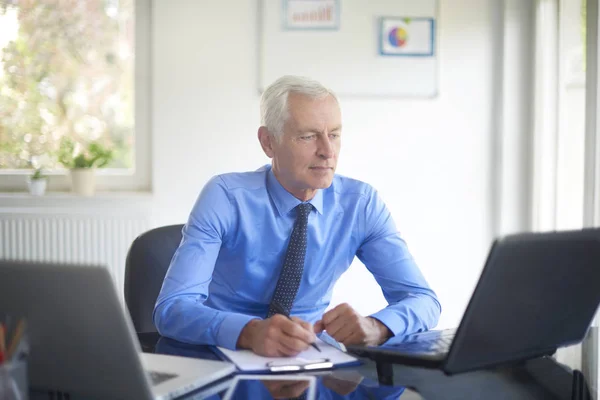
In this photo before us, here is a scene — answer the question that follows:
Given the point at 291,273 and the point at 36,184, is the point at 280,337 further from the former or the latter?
the point at 36,184

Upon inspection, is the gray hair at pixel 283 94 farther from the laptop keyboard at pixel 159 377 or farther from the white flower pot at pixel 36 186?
the white flower pot at pixel 36 186

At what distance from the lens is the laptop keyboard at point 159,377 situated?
1.09 meters

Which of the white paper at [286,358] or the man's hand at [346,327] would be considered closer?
the white paper at [286,358]

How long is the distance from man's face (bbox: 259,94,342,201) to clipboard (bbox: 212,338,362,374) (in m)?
0.62

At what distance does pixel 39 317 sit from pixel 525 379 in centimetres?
80

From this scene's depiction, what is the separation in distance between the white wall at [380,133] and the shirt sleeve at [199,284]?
167 cm

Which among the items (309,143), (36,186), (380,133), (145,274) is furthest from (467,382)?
(36,186)

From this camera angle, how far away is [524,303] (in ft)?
3.60

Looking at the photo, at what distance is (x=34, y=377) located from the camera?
3.18 feet

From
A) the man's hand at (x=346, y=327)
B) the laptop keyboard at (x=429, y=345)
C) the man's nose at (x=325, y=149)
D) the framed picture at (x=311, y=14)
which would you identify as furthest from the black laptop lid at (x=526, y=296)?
the framed picture at (x=311, y=14)

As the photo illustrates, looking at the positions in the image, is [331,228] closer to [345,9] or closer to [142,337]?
[142,337]

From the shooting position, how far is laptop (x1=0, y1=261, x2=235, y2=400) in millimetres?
877

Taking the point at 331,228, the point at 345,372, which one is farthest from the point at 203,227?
the point at 345,372

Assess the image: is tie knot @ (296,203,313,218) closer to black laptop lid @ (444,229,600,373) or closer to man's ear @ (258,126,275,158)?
man's ear @ (258,126,275,158)
